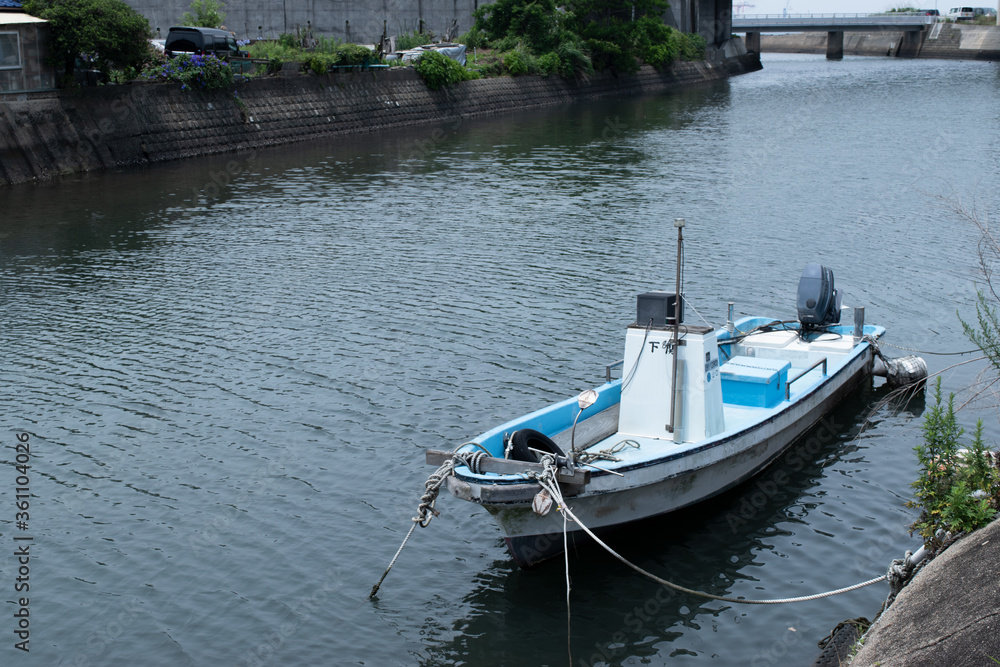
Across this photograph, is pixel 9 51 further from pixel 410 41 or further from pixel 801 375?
pixel 410 41

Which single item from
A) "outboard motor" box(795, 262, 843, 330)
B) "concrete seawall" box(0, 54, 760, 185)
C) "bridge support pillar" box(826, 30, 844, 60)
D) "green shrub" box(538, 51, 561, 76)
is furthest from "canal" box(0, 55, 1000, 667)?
"bridge support pillar" box(826, 30, 844, 60)

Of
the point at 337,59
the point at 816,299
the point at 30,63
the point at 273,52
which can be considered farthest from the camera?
the point at 337,59

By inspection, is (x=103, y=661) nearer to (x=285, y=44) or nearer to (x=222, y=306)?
(x=222, y=306)

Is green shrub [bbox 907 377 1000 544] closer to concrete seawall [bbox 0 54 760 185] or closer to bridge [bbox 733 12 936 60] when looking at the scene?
concrete seawall [bbox 0 54 760 185]

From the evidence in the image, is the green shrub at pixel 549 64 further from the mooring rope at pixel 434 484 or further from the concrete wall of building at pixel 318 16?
the mooring rope at pixel 434 484

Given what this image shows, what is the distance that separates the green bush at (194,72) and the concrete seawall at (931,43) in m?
96.1

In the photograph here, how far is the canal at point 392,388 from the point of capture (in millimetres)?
10906

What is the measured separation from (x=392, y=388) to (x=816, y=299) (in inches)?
324

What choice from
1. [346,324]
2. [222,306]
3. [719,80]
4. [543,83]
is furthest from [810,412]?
[719,80]

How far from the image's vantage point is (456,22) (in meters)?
76.5

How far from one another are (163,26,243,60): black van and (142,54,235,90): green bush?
0.97 meters

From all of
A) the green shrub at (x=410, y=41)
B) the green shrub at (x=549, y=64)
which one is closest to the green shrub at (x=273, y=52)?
the green shrub at (x=410, y=41)

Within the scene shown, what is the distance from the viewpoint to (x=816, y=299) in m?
18.2

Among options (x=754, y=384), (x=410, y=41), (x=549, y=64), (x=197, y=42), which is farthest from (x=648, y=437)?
(x=549, y=64)
